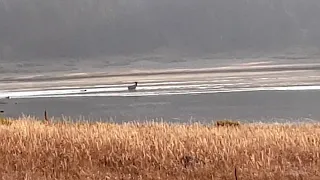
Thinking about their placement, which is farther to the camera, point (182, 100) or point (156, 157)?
point (182, 100)

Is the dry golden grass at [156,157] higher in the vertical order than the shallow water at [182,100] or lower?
lower

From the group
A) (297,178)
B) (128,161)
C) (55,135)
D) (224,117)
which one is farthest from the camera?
(224,117)

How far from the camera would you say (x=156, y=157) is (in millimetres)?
9516

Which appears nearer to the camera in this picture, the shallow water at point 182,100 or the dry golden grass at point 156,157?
the dry golden grass at point 156,157

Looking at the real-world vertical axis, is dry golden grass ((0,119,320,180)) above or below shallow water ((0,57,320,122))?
below

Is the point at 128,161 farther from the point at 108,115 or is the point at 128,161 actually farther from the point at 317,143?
the point at 108,115

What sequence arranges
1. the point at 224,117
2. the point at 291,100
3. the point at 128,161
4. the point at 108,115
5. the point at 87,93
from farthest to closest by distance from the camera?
1. the point at 87,93
2. the point at 291,100
3. the point at 108,115
4. the point at 224,117
5. the point at 128,161

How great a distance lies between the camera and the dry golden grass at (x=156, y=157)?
8.82 meters

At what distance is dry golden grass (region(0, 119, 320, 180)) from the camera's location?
28.9 feet

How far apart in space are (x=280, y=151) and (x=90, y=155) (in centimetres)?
293

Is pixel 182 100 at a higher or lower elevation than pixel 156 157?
higher

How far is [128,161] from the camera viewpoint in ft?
31.2

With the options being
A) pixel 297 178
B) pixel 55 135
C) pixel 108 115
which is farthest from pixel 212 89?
pixel 297 178

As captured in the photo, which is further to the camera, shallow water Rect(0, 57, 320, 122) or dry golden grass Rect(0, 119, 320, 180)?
shallow water Rect(0, 57, 320, 122)
